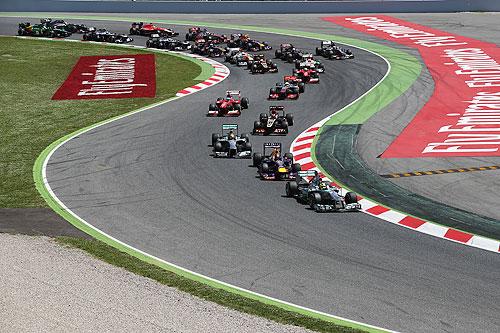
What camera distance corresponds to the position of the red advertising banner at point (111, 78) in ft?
152

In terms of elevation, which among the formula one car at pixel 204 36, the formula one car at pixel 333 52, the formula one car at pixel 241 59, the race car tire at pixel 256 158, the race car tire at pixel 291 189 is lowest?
the formula one car at pixel 204 36

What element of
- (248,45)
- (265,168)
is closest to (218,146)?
(265,168)

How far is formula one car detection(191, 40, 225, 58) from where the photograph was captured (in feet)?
190

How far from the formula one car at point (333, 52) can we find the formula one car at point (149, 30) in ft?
44.8

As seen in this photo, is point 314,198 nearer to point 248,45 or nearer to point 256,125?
point 256,125

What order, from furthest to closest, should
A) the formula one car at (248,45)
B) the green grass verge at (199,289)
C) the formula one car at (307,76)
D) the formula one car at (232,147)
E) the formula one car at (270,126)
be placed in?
the formula one car at (248,45) < the formula one car at (307,76) < the formula one car at (270,126) < the formula one car at (232,147) < the green grass verge at (199,289)

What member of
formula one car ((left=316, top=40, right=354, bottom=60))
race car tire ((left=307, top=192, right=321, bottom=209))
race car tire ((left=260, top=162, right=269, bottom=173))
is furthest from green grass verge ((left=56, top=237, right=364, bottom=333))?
formula one car ((left=316, top=40, right=354, bottom=60))

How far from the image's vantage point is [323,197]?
25703 millimetres

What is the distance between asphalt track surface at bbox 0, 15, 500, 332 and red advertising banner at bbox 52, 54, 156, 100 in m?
9.53

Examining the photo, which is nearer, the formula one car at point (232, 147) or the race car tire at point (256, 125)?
the formula one car at point (232, 147)

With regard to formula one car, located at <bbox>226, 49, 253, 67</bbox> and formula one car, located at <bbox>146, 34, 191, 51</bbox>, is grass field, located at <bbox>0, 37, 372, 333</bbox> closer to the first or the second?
formula one car, located at <bbox>146, 34, 191, 51</bbox>

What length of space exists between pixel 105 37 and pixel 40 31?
21.1 feet

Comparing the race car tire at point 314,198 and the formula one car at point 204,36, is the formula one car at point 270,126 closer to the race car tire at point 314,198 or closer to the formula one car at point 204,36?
the race car tire at point 314,198

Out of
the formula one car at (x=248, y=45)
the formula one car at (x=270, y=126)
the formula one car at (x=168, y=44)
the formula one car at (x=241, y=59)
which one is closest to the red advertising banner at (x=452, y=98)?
the formula one car at (x=270, y=126)
